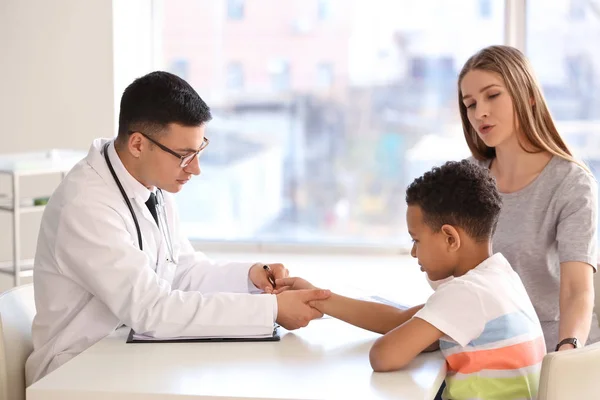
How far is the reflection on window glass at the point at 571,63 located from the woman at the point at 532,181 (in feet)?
7.34

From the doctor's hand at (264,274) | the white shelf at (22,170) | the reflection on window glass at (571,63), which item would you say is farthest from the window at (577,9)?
the doctor's hand at (264,274)

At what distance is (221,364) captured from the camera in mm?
1559

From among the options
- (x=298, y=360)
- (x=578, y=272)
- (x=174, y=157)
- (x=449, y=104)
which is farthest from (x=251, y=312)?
(x=449, y=104)

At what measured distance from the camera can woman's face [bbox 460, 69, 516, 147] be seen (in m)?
2.11

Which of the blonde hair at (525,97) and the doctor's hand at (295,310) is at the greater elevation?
the blonde hair at (525,97)

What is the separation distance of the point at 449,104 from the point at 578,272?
2550 millimetres

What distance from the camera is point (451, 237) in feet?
5.35

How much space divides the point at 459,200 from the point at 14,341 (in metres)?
0.95

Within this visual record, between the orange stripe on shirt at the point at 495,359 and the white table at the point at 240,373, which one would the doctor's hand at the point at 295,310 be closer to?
the white table at the point at 240,373

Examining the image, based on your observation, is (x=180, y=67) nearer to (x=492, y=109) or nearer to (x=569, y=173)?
(x=492, y=109)

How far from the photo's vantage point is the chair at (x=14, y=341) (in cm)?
172

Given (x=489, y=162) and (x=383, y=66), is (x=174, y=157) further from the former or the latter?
(x=383, y=66)

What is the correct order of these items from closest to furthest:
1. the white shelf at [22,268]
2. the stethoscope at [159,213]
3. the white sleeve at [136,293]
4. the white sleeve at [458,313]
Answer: the white sleeve at [458,313] < the white sleeve at [136,293] < the stethoscope at [159,213] < the white shelf at [22,268]

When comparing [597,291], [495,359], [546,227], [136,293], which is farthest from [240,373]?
[597,291]
